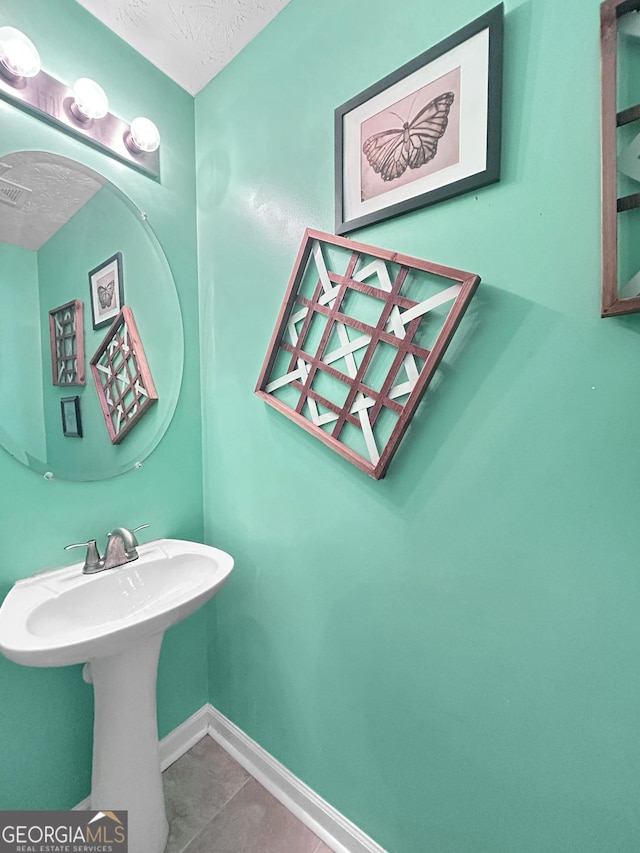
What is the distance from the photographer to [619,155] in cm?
56

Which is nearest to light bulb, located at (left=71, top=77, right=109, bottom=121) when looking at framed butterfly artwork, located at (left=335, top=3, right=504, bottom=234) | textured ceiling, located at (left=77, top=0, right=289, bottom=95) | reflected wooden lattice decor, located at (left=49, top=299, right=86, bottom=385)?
textured ceiling, located at (left=77, top=0, right=289, bottom=95)

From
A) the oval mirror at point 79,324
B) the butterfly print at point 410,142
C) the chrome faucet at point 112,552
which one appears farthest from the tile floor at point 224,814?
the butterfly print at point 410,142

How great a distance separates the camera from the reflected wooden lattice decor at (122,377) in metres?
1.05

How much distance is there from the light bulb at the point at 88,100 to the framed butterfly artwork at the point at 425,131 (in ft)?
2.13

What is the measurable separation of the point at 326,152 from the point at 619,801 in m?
1.51

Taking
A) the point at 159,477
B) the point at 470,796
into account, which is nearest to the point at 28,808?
the point at 159,477

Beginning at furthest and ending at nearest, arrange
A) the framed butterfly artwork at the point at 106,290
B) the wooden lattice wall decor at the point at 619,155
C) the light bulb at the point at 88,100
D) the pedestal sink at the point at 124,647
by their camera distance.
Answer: the framed butterfly artwork at the point at 106,290, the light bulb at the point at 88,100, the pedestal sink at the point at 124,647, the wooden lattice wall decor at the point at 619,155

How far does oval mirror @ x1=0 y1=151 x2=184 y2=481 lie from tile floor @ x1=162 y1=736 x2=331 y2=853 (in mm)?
1053

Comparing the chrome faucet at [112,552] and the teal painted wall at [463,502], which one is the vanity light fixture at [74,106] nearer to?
the teal painted wall at [463,502]

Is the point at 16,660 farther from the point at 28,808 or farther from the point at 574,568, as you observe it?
the point at 574,568

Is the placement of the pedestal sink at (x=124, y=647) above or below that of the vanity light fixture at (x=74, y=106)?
below

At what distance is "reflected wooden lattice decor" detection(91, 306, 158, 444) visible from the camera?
105cm

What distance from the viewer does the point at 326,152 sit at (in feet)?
3.04

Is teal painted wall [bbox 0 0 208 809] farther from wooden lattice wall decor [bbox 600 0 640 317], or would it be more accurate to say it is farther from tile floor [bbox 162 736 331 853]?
wooden lattice wall decor [bbox 600 0 640 317]
